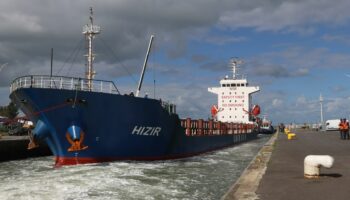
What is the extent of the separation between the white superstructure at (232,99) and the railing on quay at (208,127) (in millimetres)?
5403

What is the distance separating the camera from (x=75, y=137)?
17.4m

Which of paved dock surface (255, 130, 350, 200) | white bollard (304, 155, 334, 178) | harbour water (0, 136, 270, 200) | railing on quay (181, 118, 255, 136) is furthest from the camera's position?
railing on quay (181, 118, 255, 136)

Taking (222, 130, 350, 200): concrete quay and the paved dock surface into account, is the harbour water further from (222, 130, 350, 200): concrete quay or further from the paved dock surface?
the paved dock surface

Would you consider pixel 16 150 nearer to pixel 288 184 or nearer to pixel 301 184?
pixel 288 184

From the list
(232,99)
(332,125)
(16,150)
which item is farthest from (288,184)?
(332,125)

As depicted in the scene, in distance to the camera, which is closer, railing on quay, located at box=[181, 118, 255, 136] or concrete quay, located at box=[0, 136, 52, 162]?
concrete quay, located at box=[0, 136, 52, 162]

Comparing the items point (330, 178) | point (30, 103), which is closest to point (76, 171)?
point (30, 103)

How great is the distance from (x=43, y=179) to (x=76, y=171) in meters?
1.61

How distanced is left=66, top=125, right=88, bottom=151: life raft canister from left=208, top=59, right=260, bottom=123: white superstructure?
35.2m

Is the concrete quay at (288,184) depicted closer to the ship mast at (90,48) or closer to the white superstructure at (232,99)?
the ship mast at (90,48)

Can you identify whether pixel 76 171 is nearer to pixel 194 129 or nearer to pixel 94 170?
pixel 94 170

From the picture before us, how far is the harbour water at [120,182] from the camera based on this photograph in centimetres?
1228

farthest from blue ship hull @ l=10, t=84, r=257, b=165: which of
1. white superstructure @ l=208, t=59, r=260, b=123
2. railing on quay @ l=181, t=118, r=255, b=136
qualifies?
white superstructure @ l=208, t=59, r=260, b=123

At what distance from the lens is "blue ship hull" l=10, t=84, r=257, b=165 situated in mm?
17688
